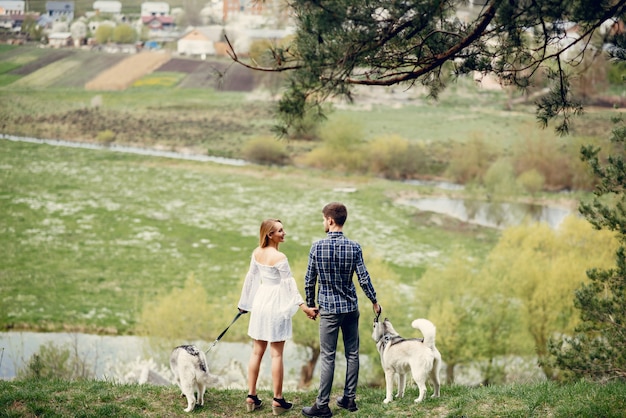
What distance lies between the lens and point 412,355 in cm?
757

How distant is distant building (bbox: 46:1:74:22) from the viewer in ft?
168

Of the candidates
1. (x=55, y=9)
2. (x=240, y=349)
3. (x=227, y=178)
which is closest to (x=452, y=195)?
(x=227, y=178)

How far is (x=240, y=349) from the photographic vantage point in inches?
1027

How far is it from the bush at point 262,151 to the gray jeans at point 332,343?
44.7 m

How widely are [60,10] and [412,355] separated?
168 ft

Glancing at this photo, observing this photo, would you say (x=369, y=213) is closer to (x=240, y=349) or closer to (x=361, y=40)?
(x=240, y=349)

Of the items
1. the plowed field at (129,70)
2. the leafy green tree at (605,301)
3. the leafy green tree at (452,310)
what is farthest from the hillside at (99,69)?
the leafy green tree at (605,301)

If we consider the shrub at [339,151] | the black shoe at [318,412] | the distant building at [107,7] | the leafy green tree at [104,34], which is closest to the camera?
the black shoe at [318,412]

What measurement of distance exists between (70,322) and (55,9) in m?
30.6

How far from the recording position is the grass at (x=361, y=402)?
7.37 metres

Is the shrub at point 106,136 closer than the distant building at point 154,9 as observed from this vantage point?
Yes

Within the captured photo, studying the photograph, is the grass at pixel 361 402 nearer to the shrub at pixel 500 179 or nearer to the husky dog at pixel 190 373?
the husky dog at pixel 190 373

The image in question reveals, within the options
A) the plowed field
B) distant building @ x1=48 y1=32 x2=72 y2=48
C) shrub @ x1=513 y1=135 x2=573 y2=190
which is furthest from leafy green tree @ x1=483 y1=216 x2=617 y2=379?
distant building @ x1=48 y1=32 x2=72 y2=48

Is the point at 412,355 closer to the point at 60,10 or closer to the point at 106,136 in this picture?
the point at 106,136
